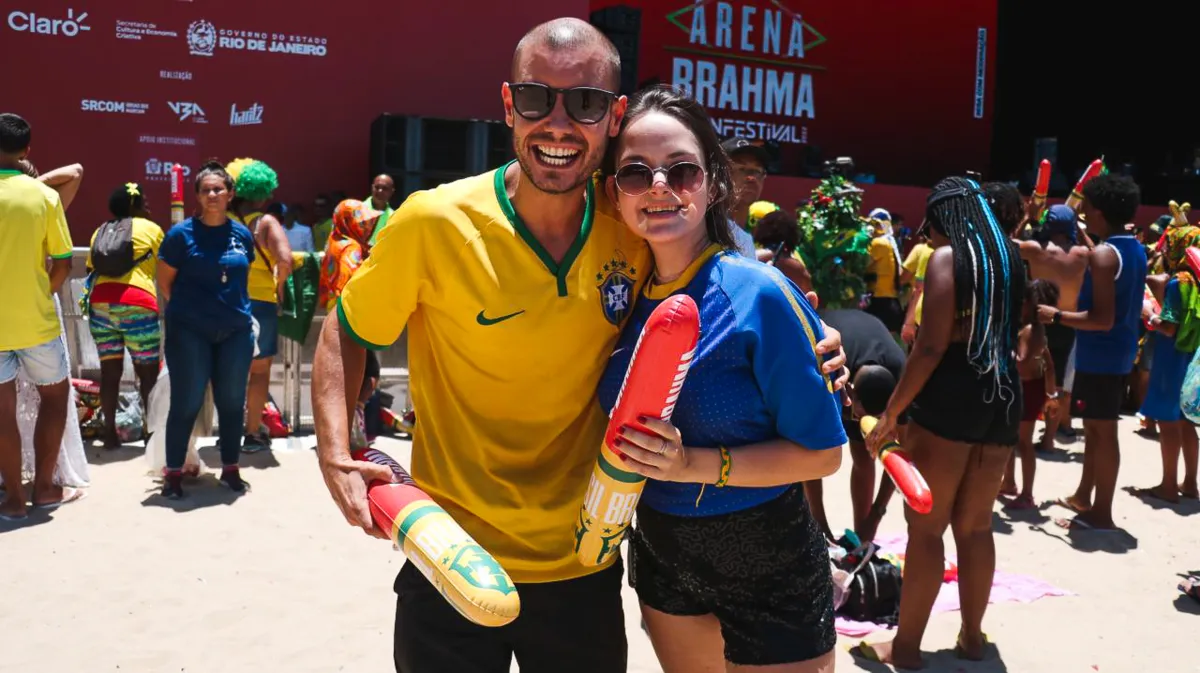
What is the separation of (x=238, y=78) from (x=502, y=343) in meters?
10.1

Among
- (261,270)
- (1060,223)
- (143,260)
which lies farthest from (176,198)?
(1060,223)

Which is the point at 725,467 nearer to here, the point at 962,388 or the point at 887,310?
the point at 962,388

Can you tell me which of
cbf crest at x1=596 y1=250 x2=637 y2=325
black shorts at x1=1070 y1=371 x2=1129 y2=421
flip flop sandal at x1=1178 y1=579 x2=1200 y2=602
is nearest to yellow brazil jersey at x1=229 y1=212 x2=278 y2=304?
cbf crest at x1=596 y1=250 x2=637 y2=325

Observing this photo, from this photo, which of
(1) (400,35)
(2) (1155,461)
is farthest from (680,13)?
(2) (1155,461)

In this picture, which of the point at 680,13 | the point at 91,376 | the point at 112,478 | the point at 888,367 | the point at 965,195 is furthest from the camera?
the point at 680,13

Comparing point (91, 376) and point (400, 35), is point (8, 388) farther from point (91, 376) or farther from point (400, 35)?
point (400, 35)

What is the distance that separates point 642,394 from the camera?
177cm

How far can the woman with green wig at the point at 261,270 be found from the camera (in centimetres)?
650

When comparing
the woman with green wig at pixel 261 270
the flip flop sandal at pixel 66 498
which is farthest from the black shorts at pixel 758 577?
the woman with green wig at pixel 261 270

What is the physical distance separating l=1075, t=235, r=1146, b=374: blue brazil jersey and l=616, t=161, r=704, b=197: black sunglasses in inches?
176

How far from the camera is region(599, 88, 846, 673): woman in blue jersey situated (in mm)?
1974

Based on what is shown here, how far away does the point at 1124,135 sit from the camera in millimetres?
18594

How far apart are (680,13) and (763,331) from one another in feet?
43.1

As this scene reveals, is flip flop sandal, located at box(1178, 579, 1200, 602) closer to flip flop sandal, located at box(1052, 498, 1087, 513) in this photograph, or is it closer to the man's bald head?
flip flop sandal, located at box(1052, 498, 1087, 513)
